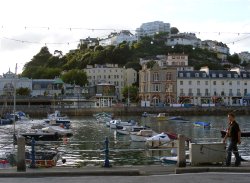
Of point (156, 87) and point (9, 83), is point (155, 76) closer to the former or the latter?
point (156, 87)

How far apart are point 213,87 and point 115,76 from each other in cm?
5001

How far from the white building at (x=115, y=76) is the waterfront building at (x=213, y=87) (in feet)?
139

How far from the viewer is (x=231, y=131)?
18656 millimetres

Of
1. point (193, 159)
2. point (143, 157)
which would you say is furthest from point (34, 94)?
point (193, 159)

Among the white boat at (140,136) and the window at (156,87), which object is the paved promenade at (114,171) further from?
the window at (156,87)

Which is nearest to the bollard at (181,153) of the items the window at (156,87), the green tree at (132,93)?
the window at (156,87)

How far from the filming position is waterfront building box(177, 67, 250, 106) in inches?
5669

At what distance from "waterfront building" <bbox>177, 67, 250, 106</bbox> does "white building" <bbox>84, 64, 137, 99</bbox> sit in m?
42.5

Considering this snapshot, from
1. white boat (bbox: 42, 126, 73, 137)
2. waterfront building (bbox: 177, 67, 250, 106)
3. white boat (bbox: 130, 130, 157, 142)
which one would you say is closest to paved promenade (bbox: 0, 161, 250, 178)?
white boat (bbox: 130, 130, 157, 142)

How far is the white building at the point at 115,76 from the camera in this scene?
18412cm

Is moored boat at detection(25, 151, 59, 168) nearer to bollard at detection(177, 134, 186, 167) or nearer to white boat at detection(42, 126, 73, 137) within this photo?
bollard at detection(177, 134, 186, 167)

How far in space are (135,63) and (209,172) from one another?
587ft

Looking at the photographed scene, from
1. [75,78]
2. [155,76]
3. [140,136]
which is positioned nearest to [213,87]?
[155,76]

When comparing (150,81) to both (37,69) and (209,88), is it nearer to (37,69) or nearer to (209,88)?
(209,88)
